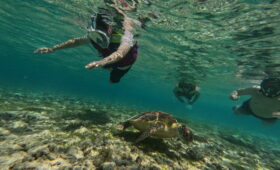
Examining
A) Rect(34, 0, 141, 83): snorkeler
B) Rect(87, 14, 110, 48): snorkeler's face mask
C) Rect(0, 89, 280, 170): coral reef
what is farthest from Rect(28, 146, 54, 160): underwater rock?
Rect(87, 14, 110, 48): snorkeler's face mask

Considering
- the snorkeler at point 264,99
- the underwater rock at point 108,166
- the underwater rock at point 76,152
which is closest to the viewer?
the underwater rock at point 108,166

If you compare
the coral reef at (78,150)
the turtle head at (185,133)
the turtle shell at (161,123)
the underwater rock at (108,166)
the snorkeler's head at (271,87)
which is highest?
the snorkeler's head at (271,87)

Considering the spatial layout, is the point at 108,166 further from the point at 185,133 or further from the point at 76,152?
the point at 185,133

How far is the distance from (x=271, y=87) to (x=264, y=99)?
1.09m

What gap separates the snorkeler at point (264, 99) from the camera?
344 inches

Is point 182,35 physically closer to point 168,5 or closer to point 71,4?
point 168,5

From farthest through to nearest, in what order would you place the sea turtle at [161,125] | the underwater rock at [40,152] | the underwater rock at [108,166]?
the sea turtle at [161,125] < the underwater rock at [40,152] < the underwater rock at [108,166]

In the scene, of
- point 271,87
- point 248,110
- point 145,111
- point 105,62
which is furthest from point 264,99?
point 105,62

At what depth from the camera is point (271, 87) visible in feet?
28.8

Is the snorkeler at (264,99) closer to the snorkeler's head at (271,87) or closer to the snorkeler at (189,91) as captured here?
the snorkeler's head at (271,87)

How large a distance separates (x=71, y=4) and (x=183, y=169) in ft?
50.5

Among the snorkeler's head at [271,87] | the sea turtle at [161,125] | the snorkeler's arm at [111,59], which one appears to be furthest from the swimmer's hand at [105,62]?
the snorkeler's head at [271,87]

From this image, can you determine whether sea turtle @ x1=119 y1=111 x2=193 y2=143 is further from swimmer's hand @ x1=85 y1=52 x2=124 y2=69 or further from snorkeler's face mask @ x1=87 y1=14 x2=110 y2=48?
snorkeler's face mask @ x1=87 y1=14 x2=110 y2=48

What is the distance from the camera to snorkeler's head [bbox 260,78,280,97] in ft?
28.2
